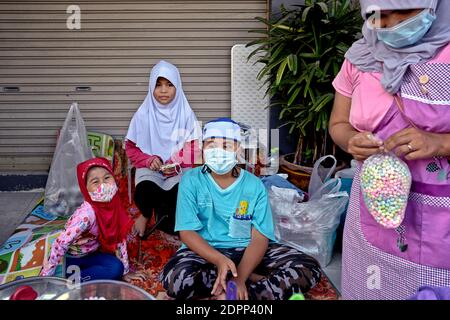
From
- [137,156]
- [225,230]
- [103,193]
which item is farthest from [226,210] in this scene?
[137,156]

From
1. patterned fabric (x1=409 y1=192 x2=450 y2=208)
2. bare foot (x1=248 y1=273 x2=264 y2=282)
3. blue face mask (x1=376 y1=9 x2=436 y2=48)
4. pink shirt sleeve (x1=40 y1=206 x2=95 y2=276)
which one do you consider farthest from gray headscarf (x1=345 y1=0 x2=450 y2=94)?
pink shirt sleeve (x1=40 y1=206 x2=95 y2=276)

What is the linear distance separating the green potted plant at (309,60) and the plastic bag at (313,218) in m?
0.68

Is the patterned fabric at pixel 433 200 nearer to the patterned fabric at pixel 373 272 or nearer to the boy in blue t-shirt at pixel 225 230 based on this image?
the patterned fabric at pixel 373 272

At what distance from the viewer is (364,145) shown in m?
1.50

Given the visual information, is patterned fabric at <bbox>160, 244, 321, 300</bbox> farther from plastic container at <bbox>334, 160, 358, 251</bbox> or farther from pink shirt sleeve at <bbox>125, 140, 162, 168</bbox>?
pink shirt sleeve at <bbox>125, 140, 162, 168</bbox>

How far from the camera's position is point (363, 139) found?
1.50 meters

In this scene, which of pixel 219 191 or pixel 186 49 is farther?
pixel 186 49

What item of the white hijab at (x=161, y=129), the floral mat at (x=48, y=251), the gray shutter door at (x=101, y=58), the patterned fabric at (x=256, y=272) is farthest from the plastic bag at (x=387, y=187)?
the gray shutter door at (x=101, y=58)

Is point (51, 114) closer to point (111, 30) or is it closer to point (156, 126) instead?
point (111, 30)

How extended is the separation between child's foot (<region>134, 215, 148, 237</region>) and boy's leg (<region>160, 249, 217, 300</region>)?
1009 millimetres

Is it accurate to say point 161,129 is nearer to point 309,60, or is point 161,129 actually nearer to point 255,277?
point 309,60

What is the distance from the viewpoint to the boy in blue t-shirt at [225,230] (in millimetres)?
2320
